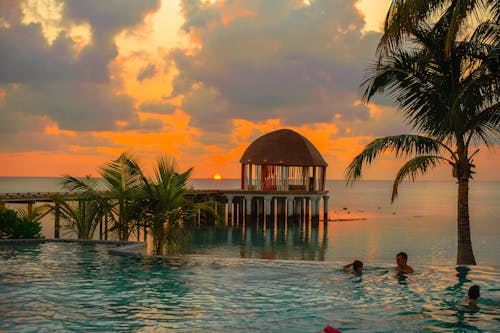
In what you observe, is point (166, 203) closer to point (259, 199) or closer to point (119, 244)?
point (119, 244)

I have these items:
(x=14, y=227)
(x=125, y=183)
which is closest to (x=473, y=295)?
(x=125, y=183)

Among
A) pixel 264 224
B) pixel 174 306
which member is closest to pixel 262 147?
pixel 264 224

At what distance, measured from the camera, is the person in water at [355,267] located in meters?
13.8

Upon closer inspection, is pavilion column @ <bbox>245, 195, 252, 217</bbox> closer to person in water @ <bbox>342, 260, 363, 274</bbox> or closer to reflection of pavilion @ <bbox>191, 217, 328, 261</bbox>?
reflection of pavilion @ <bbox>191, 217, 328, 261</bbox>

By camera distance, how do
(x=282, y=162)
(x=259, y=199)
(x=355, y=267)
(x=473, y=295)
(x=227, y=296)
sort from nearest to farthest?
(x=473, y=295)
(x=227, y=296)
(x=355, y=267)
(x=282, y=162)
(x=259, y=199)

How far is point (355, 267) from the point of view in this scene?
1377 cm

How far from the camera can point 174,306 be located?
10250 millimetres

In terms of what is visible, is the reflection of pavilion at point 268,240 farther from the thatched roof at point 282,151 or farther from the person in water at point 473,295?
the person in water at point 473,295

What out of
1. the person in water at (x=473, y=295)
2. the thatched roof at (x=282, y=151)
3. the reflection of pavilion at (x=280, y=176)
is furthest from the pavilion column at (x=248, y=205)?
the person in water at (x=473, y=295)

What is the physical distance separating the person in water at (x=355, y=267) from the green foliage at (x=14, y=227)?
963 centimetres

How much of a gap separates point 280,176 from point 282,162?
278 centimetres

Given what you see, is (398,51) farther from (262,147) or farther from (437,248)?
(262,147)

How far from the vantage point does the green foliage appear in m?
18.3

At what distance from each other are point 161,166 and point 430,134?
698cm
